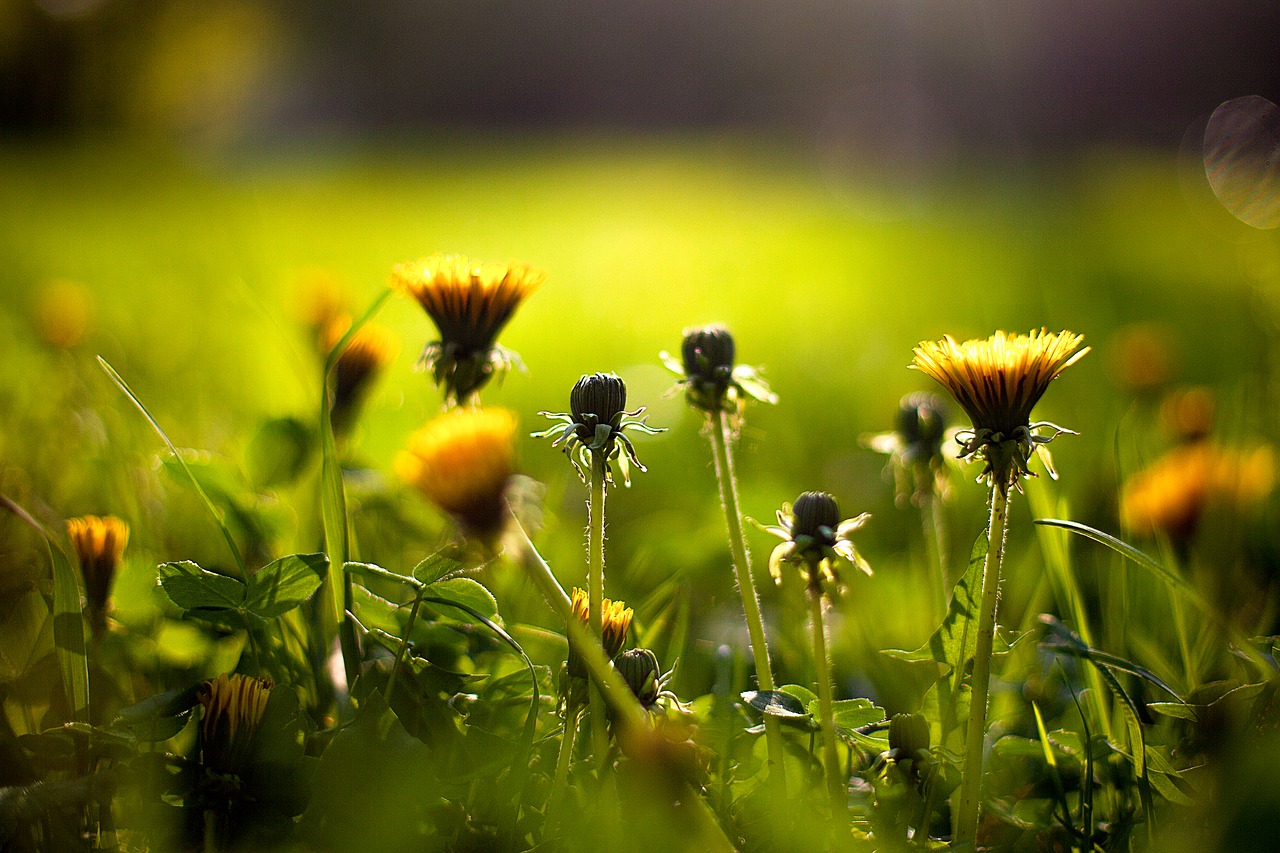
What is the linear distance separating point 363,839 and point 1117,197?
19.2 ft

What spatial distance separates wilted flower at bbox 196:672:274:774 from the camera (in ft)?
2.12

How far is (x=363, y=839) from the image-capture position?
0.59 m

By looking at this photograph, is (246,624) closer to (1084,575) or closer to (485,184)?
(1084,575)

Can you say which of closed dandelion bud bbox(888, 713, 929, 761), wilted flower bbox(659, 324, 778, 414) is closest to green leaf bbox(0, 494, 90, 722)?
wilted flower bbox(659, 324, 778, 414)

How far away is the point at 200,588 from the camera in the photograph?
0.76m

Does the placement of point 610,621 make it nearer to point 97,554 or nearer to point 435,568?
point 435,568

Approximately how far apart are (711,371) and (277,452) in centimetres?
58

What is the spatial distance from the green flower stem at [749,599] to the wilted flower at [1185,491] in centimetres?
48

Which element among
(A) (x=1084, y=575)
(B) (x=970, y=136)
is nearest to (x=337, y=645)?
(A) (x=1084, y=575)

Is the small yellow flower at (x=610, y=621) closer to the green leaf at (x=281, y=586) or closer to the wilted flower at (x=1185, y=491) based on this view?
the green leaf at (x=281, y=586)

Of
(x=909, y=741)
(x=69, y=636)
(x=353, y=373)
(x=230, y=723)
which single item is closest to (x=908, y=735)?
(x=909, y=741)

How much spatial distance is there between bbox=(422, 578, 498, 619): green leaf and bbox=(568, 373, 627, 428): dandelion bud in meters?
0.17

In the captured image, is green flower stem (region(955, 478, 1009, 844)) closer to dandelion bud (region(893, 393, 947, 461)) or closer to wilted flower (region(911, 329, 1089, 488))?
wilted flower (region(911, 329, 1089, 488))

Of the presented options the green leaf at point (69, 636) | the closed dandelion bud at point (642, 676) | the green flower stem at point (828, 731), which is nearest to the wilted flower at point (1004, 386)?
the green flower stem at point (828, 731)
